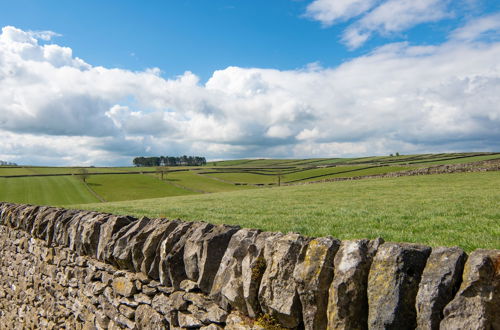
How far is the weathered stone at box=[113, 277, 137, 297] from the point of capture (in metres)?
5.07

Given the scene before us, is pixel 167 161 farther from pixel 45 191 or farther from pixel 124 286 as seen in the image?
pixel 124 286

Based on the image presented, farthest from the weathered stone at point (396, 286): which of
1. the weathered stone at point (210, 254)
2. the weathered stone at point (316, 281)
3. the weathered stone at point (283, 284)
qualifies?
the weathered stone at point (210, 254)

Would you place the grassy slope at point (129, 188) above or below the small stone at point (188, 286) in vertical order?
below

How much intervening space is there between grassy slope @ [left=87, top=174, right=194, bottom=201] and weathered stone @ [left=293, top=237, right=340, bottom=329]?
59.1 m

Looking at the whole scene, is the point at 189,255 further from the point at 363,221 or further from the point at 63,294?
the point at 363,221

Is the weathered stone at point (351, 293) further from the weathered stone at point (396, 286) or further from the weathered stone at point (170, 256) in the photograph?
the weathered stone at point (170, 256)

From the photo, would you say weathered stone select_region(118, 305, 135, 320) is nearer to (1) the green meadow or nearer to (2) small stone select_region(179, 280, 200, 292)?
(2) small stone select_region(179, 280, 200, 292)

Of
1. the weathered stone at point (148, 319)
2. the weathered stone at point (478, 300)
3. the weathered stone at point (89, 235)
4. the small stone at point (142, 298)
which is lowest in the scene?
the weathered stone at point (148, 319)

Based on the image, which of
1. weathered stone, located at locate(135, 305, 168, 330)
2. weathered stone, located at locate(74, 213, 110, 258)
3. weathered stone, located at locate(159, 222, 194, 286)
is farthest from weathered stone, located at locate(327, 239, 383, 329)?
weathered stone, located at locate(74, 213, 110, 258)

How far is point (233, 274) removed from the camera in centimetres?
362

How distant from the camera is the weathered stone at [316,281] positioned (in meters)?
2.88

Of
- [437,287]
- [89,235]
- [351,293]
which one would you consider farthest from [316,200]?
[437,287]

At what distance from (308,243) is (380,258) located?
0.70 meters

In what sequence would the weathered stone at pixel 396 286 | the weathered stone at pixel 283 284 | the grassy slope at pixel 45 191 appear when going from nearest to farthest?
the weathered stone at pixel 396 286, the weathered stone at pixel 283 284, the grassy slope at pixel 45 191
